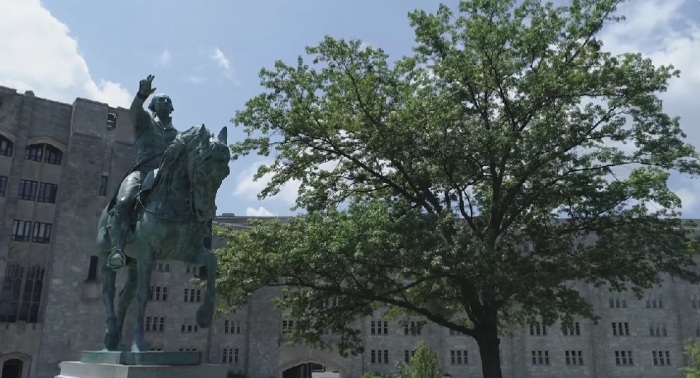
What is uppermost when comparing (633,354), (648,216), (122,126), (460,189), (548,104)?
(122,126)

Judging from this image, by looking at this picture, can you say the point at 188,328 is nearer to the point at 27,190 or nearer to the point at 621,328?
the point at 27,190

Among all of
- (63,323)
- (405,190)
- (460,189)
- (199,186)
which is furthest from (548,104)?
(63,323)

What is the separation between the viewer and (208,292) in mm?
7062

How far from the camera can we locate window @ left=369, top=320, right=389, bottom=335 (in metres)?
49.7

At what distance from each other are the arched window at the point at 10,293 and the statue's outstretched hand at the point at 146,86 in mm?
36752

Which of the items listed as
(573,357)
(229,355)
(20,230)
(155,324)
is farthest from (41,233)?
(573,357)

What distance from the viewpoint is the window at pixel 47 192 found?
1587 inches

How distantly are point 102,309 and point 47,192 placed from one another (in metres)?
9.84

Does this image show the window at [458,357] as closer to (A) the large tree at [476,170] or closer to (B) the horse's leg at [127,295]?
(A) the large tree at [476,170]

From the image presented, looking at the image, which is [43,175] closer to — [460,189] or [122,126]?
[122,126]

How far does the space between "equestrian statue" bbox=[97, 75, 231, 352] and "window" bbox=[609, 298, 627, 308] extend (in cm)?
5067

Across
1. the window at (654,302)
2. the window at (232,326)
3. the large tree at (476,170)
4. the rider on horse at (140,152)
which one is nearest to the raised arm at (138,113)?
the rider on horse at (140,152)

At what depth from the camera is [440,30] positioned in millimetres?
19438

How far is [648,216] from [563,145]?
3.75 m
